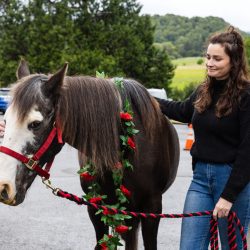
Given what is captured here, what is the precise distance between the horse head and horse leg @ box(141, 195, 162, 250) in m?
0.89

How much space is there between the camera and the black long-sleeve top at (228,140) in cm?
286

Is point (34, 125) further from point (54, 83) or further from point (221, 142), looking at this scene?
point (221, 142)

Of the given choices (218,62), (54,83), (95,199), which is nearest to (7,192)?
(54,83)

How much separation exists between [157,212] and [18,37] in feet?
106

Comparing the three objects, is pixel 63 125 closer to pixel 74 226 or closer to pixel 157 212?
pixel 157 212

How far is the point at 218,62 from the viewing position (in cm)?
295

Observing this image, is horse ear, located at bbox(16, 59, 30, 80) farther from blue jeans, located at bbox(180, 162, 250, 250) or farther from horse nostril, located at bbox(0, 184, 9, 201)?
blue jeans, located at bbox(180, 162, 250, 250)

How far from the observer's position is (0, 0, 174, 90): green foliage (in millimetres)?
32562

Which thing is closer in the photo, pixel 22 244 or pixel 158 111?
pixel 158 111

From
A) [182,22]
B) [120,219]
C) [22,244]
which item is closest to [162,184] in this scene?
[120,219]

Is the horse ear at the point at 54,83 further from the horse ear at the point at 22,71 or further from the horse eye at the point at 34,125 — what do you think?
the horse ear at the point at 22,71

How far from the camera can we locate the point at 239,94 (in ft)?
9.64

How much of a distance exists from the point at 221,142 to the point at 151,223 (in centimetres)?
86

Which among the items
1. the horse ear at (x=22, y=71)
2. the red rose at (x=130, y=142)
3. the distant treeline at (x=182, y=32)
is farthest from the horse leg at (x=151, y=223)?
the distant treeline at (x=182, y=32)
